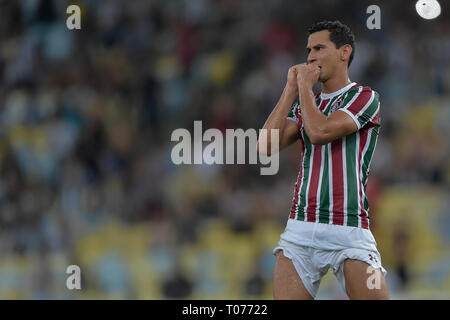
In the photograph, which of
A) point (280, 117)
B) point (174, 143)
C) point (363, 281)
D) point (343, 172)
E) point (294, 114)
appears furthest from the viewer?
point (174, 143)

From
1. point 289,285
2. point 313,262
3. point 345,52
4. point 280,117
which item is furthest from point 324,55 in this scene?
point 289,285

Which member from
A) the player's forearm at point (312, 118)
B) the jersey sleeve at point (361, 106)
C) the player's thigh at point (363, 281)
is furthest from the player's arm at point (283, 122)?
the player's thigh at point (363, 281)

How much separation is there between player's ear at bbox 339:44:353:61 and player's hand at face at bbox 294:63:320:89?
0.14m

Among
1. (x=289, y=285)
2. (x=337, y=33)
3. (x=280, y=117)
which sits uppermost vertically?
(x=337, y=33)

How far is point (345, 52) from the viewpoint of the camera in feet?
10.7

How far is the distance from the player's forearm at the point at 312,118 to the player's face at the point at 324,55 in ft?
0.60

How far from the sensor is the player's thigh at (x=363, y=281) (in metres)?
2.96

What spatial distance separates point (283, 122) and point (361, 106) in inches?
13.5

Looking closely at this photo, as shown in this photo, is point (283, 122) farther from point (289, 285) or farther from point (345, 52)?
point (289, 285)

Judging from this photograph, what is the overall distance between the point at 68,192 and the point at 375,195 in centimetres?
285

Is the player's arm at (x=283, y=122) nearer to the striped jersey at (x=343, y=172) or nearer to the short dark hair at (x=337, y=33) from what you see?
the striped jersey at (x=343, y=172)

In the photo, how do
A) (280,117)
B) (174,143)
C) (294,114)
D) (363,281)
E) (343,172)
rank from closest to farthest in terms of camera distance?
(363,281), (343,172), (280,117), (294,114), (174,143)
